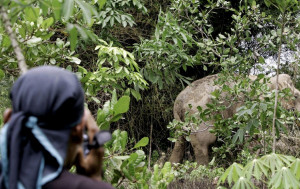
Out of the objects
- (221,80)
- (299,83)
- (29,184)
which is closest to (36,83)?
(29,184)

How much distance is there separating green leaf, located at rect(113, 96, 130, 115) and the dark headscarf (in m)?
1.03

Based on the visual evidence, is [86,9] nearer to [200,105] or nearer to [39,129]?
[39,129]

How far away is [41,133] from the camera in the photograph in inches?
32.2

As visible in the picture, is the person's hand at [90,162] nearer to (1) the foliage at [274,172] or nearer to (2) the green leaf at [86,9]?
(2) the green leaf at [86,9]

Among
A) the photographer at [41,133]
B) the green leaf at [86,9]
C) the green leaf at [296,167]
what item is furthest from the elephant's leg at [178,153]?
the photographer at [41,133]

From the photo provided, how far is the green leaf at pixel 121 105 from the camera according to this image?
1877 millimetres

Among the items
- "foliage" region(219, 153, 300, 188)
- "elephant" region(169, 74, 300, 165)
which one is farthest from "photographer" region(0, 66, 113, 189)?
"elephant" region(169, 74, 300, 165)

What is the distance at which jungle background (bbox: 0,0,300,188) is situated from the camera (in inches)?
82.0

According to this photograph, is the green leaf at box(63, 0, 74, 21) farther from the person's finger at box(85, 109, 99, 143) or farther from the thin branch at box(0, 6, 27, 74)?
the person's finger at box(85, 109, 99, 143)

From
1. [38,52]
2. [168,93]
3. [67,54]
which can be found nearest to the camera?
[38,52]

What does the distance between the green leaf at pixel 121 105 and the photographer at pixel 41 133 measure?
3.35ft

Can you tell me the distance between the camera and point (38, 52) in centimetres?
261

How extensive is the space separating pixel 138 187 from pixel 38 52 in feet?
3.54

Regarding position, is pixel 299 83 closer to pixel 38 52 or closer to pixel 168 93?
pixel 168 93
